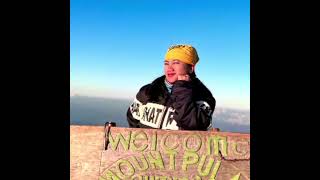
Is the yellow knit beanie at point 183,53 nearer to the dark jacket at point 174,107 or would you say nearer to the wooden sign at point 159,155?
the dark jacket at point 174,107

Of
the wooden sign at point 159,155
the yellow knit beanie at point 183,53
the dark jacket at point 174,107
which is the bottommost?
the wooden sign at point 159,155

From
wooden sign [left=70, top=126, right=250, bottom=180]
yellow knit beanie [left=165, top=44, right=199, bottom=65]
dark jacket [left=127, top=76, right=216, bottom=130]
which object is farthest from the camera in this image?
yellow knit beanie [left=165, top=44, right=199, bottom=65]

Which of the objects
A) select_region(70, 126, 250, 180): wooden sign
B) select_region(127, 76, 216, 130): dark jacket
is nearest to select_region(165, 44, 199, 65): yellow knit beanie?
select_region(127, 76, 216, 130): dark jacket

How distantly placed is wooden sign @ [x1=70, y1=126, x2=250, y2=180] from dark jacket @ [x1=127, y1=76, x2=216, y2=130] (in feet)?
0.99

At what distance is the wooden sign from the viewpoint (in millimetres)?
5414

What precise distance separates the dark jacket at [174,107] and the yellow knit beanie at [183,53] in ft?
1.00

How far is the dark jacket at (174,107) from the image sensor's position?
5.71m

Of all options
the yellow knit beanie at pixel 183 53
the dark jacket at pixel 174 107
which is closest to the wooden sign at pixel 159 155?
the dark jacket at pixel 174 107

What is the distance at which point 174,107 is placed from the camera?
5828mm

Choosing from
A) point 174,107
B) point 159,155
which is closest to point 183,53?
point 174,107

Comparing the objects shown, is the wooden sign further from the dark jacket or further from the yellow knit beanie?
the yellow knit beanie

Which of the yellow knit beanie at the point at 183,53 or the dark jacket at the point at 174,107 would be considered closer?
the dark jacket at the point at 174,107
